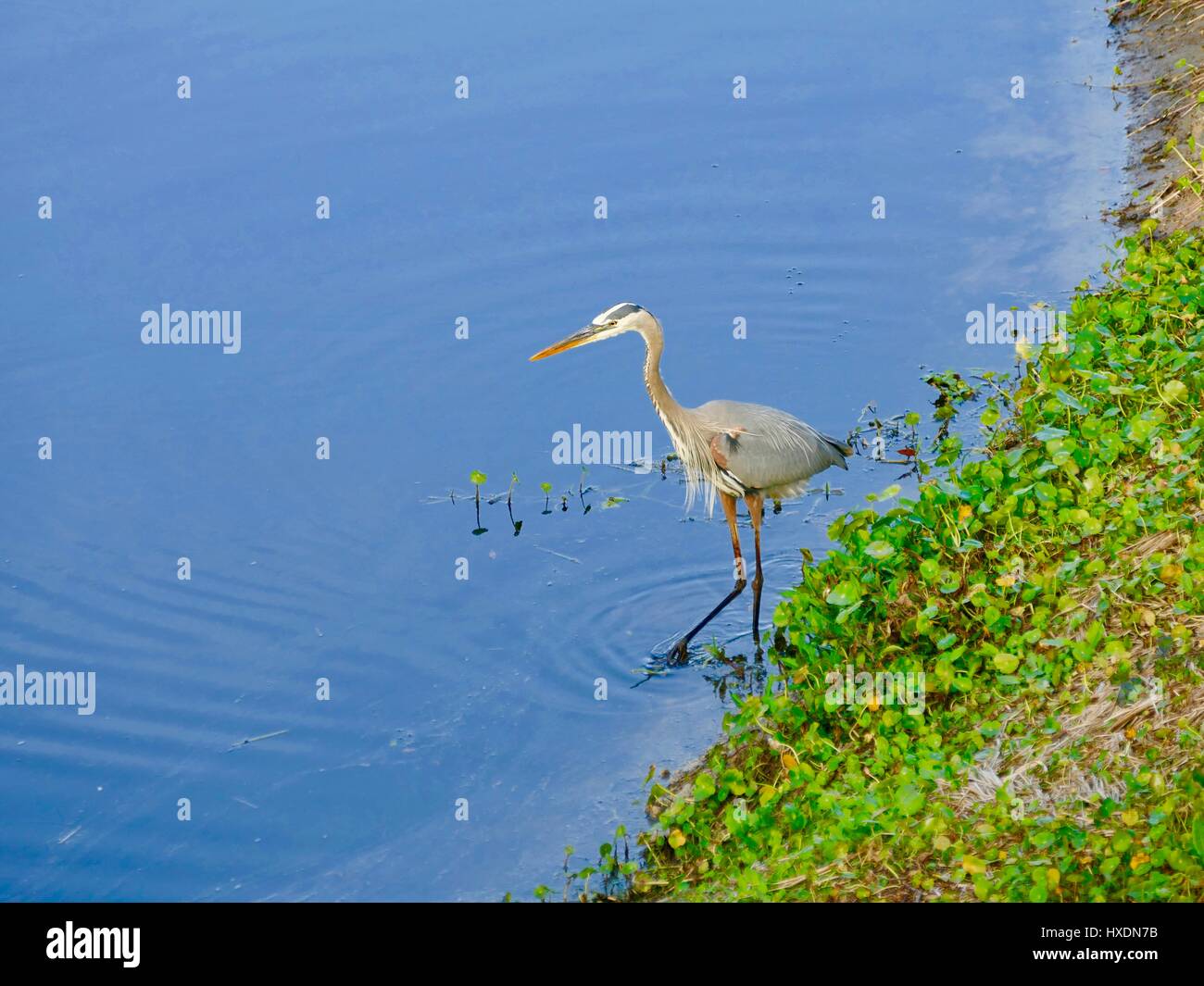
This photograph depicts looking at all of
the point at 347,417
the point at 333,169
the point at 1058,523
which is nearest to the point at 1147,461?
the point at 1058,523

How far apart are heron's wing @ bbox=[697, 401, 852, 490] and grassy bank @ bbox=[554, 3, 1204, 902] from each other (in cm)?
118

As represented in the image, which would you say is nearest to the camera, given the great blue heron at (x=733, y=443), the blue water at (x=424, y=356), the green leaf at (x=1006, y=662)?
the green leaf at (x=1006, y=662)

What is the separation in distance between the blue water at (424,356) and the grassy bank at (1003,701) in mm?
1107

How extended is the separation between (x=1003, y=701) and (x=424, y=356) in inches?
257

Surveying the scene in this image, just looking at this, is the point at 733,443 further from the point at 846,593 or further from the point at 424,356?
the point at 424,356

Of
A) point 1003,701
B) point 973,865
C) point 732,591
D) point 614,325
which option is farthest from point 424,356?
point 973,865

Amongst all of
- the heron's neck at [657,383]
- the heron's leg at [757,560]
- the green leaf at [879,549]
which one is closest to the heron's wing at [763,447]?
the heron's leg at [757,560]

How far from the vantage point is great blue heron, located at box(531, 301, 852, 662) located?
9.14 m

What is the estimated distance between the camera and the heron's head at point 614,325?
908 centimetres

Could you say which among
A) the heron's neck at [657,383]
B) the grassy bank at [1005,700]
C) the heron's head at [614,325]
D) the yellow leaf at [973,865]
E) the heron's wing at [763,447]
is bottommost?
the yellow leaf at [973,865]

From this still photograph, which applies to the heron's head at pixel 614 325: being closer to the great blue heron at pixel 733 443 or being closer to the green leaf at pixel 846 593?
the great blue heron at pixel 733 443

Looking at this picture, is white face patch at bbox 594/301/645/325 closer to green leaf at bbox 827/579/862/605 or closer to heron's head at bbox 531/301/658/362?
heron's head at bbox 531/301/658/362

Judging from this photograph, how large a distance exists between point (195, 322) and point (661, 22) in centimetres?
654
